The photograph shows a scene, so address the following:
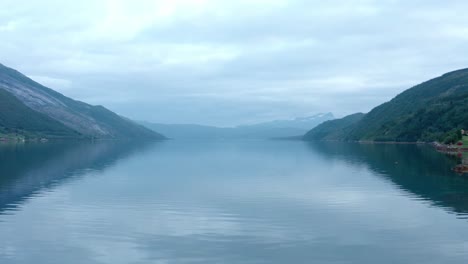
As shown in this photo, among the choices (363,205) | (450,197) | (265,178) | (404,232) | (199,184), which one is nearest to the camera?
(404,232)

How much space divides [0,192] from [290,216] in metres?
39.8

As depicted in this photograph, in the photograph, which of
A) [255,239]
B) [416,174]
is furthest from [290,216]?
[416,174]

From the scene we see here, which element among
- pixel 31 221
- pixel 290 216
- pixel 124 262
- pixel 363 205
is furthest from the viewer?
pixel 363 205

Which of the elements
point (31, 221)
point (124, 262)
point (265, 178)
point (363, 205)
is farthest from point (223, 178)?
point (124, 262)

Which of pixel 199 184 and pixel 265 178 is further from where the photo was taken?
pixel 265 178

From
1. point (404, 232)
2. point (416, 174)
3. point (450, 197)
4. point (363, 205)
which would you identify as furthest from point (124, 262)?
point (416, 174)

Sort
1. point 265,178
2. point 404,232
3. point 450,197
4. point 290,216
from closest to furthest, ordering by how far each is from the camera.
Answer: point 404,232 < point 290,216 < point 450,197 < point 265,178

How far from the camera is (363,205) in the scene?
59125 mm

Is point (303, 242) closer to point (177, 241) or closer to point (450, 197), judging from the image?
point (177, 241)

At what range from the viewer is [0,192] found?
2594 inches

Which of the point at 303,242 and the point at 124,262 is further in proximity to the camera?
the point at 303,242

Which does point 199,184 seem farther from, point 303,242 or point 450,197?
point 303,242

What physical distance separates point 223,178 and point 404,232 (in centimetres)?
5246

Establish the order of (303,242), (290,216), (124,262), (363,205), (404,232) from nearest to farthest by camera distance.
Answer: (124,262)
(303,242)
(404,232)
(290,216)
(363,205)
